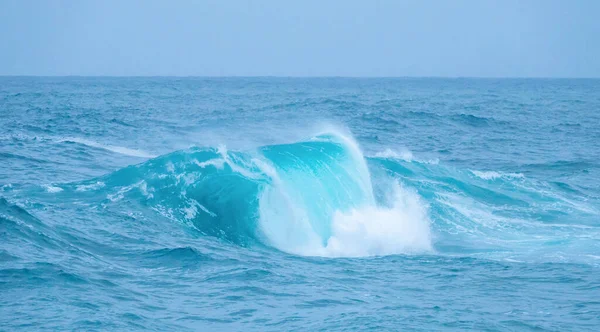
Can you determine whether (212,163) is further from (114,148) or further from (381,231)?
(114,148)

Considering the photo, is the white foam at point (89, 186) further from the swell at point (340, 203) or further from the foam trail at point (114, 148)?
the foam trail at point (114, 148)

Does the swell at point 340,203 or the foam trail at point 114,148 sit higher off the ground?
the foam trail at point 114,148

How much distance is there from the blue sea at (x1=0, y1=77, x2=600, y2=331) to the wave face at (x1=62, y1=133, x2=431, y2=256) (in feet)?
0.17

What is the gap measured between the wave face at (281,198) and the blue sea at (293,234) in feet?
0.17

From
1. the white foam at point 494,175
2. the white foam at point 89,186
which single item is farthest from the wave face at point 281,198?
the white foam at point 494,175

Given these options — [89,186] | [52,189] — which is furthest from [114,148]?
[52,189]

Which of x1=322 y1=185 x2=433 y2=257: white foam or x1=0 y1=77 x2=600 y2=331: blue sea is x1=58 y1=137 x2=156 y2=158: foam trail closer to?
x1=0 y1=77 x2=600 y2=331: blue sea

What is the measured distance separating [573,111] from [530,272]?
3901 cm

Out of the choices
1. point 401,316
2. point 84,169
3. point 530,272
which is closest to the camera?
point 401,316

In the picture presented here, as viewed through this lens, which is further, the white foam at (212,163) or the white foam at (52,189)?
the white foam at (212,163)

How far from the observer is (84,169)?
19.6 metres

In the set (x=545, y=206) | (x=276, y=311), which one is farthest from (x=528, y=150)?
(x=276, y=311)

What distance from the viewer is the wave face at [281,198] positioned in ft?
47.2

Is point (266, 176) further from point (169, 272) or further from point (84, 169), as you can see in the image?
point (169, 272)
